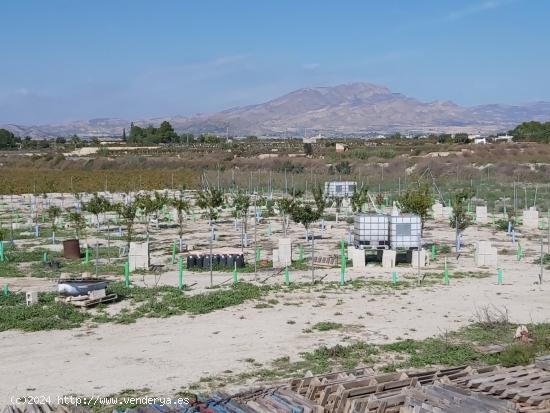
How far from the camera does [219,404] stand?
11609 millimetres

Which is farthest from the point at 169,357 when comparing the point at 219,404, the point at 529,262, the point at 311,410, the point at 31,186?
the point at 31,186

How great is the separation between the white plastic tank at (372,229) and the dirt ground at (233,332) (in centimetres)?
147

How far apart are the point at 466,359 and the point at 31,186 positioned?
58.7 m

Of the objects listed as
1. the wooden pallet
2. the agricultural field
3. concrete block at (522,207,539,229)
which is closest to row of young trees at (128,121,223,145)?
the agricultural field

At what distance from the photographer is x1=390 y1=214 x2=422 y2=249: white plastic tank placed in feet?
91.0

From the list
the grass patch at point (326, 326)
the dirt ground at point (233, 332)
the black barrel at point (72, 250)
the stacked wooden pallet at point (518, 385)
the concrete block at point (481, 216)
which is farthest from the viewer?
the concrete block at point (481, 216)

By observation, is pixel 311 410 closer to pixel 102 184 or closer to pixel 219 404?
pixel 219 404

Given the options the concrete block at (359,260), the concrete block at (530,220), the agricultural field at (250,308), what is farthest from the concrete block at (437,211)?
the concrete block at (359,260)

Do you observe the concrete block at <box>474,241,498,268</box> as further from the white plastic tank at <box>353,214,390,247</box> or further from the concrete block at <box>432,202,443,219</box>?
the concrete block at <box>432,202,443,219</box>

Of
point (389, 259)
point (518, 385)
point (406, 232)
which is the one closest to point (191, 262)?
point (389, 259)

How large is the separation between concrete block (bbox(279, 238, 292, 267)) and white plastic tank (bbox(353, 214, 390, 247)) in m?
2.81

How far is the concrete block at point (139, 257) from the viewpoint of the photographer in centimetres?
2686

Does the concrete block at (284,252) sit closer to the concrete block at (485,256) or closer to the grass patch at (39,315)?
the concrete block at (485,256)

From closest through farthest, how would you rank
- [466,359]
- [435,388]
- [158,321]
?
1. [435,388]
2. [466,359]
3. [158,321]
